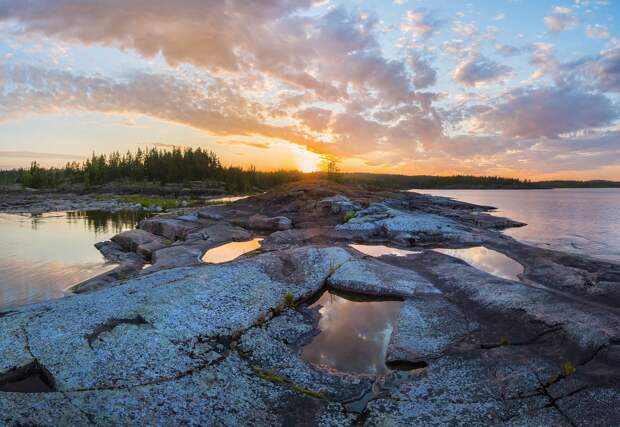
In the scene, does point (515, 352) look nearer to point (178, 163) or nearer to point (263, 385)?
point (263, 385)

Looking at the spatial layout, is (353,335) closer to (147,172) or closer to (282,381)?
(282,381)

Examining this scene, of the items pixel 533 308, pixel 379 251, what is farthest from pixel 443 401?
pixel 379 251

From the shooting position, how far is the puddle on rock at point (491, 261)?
2206 centimetres

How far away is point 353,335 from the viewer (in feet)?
44.3

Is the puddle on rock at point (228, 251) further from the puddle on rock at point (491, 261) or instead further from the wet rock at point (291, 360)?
the puddle on rock at point (491, 261)

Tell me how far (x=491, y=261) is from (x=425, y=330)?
14.7 meters

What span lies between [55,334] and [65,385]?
2742 millimetres

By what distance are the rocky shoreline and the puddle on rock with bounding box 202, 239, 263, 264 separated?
6.92 meters

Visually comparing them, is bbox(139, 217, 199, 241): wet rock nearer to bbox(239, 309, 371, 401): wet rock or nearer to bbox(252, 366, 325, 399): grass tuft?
bbox(239, 309, 371, 401): wet rock

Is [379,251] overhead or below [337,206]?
below

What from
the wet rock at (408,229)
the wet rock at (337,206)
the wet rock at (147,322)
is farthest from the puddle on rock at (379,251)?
the wet rock at (337,206)

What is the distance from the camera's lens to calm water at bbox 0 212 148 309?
19.9 meters

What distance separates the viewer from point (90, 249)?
31.1m

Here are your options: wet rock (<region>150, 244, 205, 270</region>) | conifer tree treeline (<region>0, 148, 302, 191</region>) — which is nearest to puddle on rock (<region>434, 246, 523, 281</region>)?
wet rock (<region>150, 244, 205, 270</region>)
